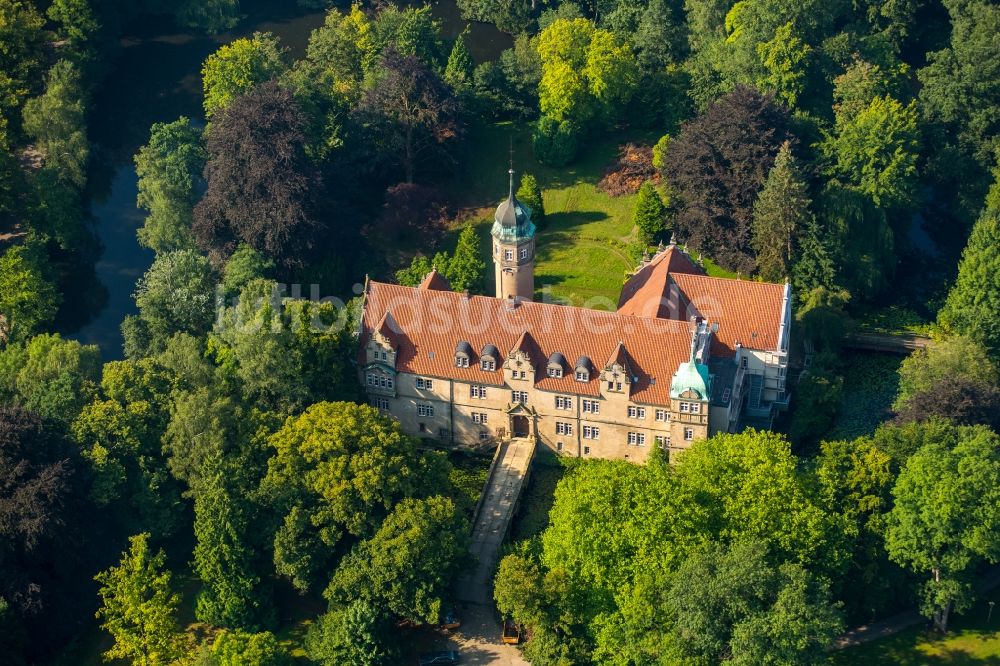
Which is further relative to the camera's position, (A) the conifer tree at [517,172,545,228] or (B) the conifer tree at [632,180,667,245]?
(A) the conifer tree at [517,172,545,228]

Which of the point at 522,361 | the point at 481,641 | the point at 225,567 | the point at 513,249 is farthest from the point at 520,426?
the point at 225,567

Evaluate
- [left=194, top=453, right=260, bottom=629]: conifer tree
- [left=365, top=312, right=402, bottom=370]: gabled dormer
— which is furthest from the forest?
[left=365, top=312, right=402, bottom=370]: gabled dormer

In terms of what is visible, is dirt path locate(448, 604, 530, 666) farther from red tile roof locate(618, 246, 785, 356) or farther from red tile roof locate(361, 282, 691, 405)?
red tile roof locate(618, 246, 785, 356)

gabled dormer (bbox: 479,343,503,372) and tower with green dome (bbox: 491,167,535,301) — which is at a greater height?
tower with green dome (bbox: 491,167,535,301)

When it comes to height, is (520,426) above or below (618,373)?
below

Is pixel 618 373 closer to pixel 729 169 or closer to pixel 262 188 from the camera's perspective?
pixel 729 169

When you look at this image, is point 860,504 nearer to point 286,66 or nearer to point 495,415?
point 495,415

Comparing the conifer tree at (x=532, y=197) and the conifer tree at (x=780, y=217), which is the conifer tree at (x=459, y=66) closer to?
the conifer tree at (x=532, y=197)
